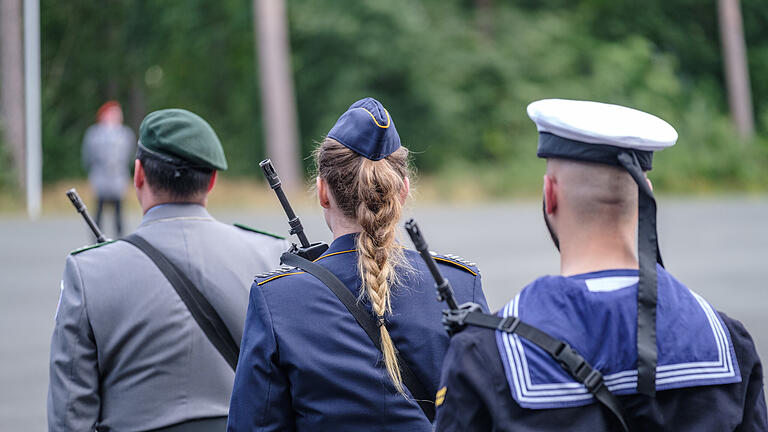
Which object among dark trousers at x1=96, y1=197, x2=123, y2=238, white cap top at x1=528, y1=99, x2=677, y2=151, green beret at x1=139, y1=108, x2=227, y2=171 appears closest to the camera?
white cap top at x1=528, y1=99, x2=677, y2=151

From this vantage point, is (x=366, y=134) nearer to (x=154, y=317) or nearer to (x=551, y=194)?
(x=551, y=194)

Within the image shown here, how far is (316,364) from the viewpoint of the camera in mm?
2119

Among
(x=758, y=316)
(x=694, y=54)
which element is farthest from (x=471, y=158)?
(x=758, y=316)

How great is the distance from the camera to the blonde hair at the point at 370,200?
7.46 feet

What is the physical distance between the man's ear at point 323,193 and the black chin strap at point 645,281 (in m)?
0.86

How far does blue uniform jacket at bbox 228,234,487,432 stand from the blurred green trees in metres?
22.7

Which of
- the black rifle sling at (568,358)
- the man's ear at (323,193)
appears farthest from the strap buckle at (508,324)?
the man's ear at (323,193)

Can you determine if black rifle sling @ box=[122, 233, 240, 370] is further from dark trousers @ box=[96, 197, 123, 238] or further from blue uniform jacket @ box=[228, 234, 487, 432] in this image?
dark trousers @ box=[96, 197, 123, 238]

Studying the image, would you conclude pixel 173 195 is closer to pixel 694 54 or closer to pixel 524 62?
pixel 524 62

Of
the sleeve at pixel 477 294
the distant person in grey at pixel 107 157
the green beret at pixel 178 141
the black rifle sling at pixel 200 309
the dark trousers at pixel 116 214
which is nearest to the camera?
the sleeve at pixel 477 294

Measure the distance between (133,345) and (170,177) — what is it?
1.89ft

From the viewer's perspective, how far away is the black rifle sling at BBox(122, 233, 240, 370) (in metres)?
2.87

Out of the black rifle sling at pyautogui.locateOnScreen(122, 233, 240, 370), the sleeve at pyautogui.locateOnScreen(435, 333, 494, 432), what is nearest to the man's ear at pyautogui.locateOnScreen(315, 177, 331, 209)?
the black rifle sling at pyautogui.locateOnScreen(122, 233, 240, 370)

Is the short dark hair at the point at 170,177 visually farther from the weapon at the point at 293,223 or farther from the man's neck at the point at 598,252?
the man's neck at the point at 598,252
